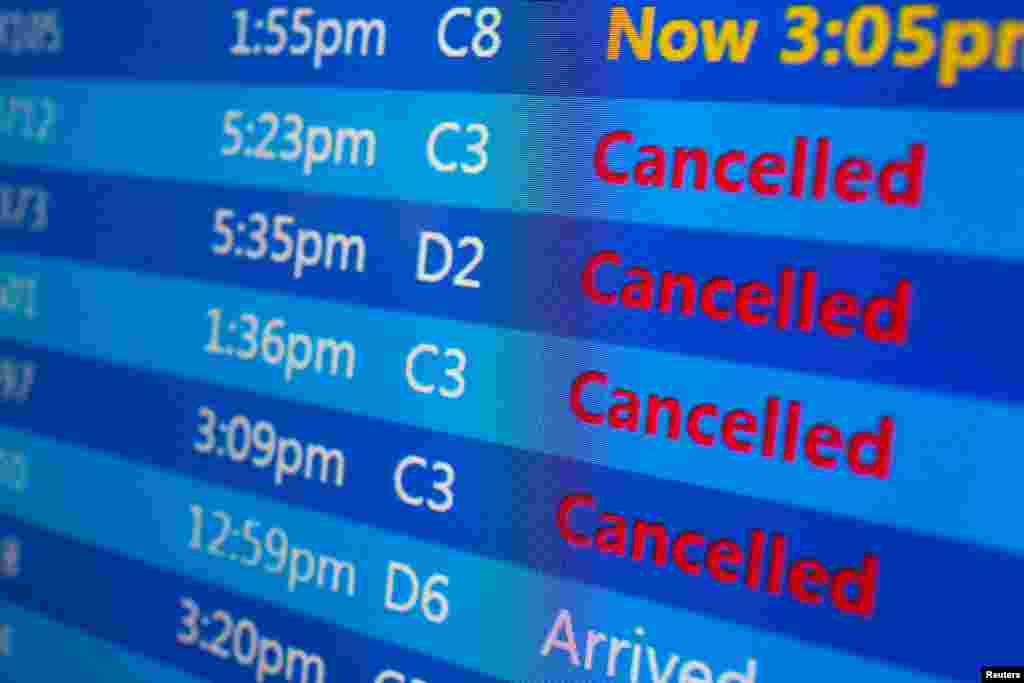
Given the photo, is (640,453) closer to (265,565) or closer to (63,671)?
(265,565)

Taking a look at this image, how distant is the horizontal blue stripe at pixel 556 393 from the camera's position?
951 mm

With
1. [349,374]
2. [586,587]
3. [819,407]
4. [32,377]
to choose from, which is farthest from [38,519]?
[819,407]

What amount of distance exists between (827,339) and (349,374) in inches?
21.8

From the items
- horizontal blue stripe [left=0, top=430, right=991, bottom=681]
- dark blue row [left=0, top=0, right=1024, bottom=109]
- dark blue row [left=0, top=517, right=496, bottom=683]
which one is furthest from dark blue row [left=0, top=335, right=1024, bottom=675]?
dark blue row [left=0, top=0, right=1024, bottom=109]

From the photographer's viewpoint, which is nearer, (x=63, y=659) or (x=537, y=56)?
(x=537, y=56)

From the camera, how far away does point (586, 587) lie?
115cm

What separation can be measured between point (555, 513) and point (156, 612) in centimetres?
64

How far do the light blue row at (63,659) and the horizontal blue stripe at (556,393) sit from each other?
391mm

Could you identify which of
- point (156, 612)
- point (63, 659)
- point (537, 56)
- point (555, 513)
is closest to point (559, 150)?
point (537, 56)

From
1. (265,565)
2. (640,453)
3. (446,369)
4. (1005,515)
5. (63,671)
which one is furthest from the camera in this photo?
(63,671)

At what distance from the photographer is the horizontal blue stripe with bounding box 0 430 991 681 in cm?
97

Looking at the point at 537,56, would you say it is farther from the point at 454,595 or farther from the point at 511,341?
the point at 454,595

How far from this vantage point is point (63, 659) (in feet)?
5.28

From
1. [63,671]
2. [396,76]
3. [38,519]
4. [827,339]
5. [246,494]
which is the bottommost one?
[63,671]
